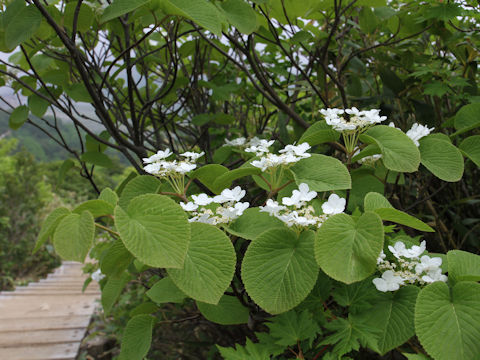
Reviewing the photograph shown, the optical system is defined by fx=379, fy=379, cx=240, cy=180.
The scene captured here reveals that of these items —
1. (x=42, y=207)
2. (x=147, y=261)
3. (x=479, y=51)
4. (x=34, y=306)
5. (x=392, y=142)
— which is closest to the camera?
(x=147, y=261)

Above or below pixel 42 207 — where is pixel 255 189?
above

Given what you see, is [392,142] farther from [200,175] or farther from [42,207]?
[42,207]

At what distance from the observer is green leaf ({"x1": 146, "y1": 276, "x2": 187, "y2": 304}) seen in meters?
0.77

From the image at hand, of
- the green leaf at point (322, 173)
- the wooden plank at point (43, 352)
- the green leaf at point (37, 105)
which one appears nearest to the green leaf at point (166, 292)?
the green leaf at point (322, 173)

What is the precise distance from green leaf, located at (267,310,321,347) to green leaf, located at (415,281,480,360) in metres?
0.19

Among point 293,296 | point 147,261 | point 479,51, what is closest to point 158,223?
point 147,261

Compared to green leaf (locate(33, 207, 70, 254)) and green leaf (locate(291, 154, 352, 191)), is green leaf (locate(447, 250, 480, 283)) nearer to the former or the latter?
green leaf (locate(291, 154, 352, 191))

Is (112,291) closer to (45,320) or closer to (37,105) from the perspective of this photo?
(37,105)

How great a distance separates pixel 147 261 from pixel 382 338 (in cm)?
38

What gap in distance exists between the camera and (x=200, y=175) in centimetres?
77

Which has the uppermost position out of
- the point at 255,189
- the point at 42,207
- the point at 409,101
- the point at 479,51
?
the point at 479,51

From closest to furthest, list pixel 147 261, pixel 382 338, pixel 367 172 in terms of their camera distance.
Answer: pixel 147 261, pixel 382 338, pixel 367 172

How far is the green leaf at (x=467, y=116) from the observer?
2.93 feet

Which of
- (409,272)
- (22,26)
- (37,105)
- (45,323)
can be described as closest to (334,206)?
(409,272)
